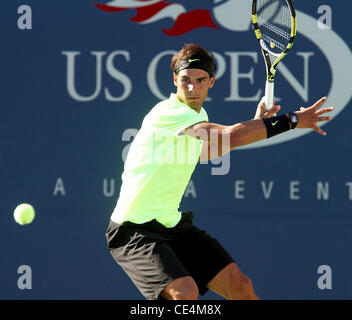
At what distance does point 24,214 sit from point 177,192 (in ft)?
5.17

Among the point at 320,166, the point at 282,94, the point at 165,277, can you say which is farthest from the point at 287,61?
the point at 165,277

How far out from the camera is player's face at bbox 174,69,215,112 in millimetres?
4699

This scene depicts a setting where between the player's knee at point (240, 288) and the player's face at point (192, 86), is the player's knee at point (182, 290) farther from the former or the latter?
the player's face at point (192, 86)

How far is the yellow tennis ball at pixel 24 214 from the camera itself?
584 cm

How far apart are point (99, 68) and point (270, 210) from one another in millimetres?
1541

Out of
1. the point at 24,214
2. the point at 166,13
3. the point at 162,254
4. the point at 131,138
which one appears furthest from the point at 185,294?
the point at 166,13

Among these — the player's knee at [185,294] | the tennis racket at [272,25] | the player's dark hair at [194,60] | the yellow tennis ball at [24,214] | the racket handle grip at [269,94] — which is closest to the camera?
the player's knee at [185,294]

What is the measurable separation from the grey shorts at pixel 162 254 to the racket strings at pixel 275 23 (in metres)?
1.13

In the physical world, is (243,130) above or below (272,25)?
below

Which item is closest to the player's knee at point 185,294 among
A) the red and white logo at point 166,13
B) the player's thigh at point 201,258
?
the player's thigh at point 201,258

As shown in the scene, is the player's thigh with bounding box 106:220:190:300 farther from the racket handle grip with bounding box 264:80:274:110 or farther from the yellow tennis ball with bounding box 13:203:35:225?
the yellow tennis ball with bounding box 13:203:35:225

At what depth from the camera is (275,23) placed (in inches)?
200

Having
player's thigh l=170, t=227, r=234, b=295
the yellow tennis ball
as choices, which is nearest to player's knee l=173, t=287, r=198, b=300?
player's thigh l=170, t=227, r=234, b=295

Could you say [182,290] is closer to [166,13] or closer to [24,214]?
[24,214]
